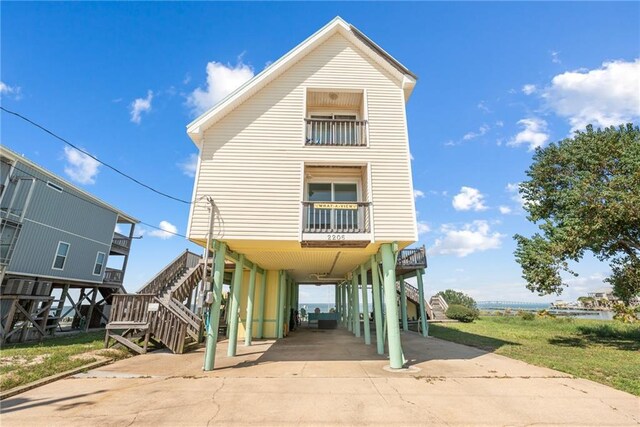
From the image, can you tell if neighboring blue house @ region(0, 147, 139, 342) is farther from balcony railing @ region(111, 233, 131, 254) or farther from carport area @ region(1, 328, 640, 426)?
carport area @ region(1, 328, 640, 426)

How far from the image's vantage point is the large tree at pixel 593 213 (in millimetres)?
13359

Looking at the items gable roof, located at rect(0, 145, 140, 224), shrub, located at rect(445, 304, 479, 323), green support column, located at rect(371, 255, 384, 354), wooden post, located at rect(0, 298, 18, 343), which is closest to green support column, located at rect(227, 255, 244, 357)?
green support column, located at rect(371, 255, 384, 354)

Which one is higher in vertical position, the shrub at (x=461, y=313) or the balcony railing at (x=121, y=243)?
the balcony railing at (x=121, y=243)

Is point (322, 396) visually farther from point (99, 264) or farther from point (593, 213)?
point (99, 264)

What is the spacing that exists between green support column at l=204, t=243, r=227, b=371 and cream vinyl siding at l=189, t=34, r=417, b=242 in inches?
30.5

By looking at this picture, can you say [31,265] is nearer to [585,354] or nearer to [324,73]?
[324,73]

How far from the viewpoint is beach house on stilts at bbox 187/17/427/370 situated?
8.51 metres

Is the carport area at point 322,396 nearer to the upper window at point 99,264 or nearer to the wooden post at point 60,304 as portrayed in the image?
the wooden post at point 60,304

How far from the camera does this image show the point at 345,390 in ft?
19.9

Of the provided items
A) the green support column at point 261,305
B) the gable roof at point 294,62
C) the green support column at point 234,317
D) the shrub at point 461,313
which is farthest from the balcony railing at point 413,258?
the shrub at point 461,313

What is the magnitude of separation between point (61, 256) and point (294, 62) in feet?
63.7

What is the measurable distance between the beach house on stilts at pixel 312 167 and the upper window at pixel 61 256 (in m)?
15.3

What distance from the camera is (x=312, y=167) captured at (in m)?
10.0

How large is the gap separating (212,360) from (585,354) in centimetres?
1323
